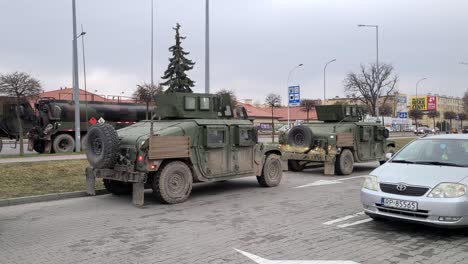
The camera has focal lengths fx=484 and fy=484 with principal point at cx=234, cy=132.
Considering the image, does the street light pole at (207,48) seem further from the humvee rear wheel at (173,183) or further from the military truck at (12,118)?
the humvee rear wheel at (173,183)

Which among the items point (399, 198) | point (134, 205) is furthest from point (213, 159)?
point (399, 198)

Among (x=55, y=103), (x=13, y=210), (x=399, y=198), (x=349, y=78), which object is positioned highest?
(x=349, y=78)

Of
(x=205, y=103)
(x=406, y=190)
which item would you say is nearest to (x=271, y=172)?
(x=205, y=103)

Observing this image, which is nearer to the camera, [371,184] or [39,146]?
[371,184]

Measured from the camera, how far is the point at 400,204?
22.1ft

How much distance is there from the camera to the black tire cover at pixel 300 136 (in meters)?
15.8

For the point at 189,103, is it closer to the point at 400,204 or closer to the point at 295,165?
the point at 400,204

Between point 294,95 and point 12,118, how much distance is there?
1575cm

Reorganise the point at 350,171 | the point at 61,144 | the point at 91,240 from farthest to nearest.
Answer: the point at 61,144 → the point at 350,171 → the point at 91,240

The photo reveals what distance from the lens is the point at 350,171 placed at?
1609 cm

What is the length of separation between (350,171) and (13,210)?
10.5m

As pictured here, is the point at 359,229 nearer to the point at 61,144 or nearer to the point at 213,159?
the point at 213,159

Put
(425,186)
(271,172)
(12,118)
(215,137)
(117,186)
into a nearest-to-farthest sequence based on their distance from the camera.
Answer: (425,186)
(215,137)
(117,186)
(271,172)
(12,118)

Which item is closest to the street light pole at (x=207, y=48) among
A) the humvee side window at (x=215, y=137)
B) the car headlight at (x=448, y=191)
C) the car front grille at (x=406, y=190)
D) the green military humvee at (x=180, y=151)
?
the green military humvee at (x=180, y=151)
